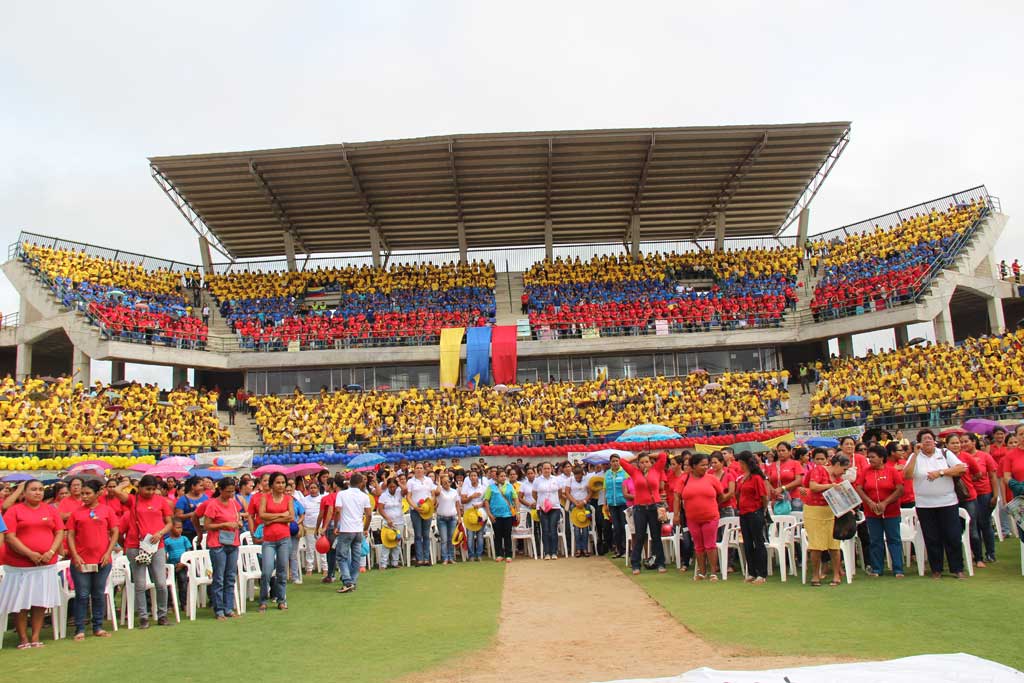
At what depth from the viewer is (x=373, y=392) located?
32719 mm

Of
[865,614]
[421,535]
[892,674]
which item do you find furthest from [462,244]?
[892,674]

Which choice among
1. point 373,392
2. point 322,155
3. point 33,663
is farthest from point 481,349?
point 33,663

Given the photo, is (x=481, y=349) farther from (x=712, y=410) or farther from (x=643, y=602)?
(x=643, y=602)

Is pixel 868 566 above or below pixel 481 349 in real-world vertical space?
below

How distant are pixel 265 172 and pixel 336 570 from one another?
2537 centimetres

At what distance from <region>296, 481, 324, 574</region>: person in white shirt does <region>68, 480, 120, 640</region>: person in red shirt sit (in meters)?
4.70

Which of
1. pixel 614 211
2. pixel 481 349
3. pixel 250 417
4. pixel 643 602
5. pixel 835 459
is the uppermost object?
pixel 614 211

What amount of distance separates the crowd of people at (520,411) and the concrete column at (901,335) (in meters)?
5.40

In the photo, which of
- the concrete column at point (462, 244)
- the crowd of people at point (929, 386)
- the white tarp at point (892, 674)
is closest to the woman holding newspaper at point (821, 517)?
the white tarp at point (892, 674)

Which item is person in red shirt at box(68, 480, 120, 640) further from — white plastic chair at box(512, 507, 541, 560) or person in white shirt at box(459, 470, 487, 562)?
white plastic chair at box(512, 507, 541, 560)

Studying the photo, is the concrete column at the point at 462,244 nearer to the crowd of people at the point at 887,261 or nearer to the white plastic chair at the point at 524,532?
the crowd of people at the point at 887,261

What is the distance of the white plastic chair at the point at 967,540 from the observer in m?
9.58

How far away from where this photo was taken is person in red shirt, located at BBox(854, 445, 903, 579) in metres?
9.96

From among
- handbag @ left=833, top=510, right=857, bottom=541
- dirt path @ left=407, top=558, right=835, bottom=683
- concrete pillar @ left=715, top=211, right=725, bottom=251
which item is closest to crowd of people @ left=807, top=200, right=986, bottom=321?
concrete pillar @ left=715, top=211, right=725, bottom=251
